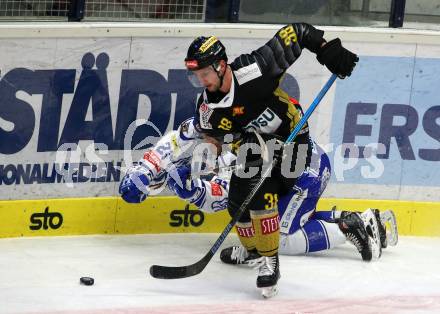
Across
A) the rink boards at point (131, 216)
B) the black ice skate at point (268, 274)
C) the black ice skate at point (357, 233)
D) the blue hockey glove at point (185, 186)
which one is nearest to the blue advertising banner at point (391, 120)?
the rink boards at point (131, 216)

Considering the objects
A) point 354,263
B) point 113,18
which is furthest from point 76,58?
point 354,263

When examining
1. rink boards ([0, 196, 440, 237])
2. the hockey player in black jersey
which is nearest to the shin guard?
the hockey player in black jersey

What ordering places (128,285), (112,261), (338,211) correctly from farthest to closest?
(338,211) < (112,261) < (128,285)

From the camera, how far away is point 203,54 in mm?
5176

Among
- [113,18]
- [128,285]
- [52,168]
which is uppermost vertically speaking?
[113,18]

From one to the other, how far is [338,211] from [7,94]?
187cm

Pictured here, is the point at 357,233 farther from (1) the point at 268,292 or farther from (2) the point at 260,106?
(2) the point at 260,106

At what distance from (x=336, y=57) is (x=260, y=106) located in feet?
1.38

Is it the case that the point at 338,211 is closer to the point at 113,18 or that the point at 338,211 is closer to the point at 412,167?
the point at 412,167

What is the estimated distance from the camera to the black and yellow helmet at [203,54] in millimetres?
5176

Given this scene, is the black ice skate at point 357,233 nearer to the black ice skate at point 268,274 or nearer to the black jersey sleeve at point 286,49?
the black ice skate at point 268,274

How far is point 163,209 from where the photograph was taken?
21.1ft

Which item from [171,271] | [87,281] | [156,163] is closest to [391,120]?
[156,163]

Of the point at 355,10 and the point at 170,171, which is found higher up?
the point at 355,10
